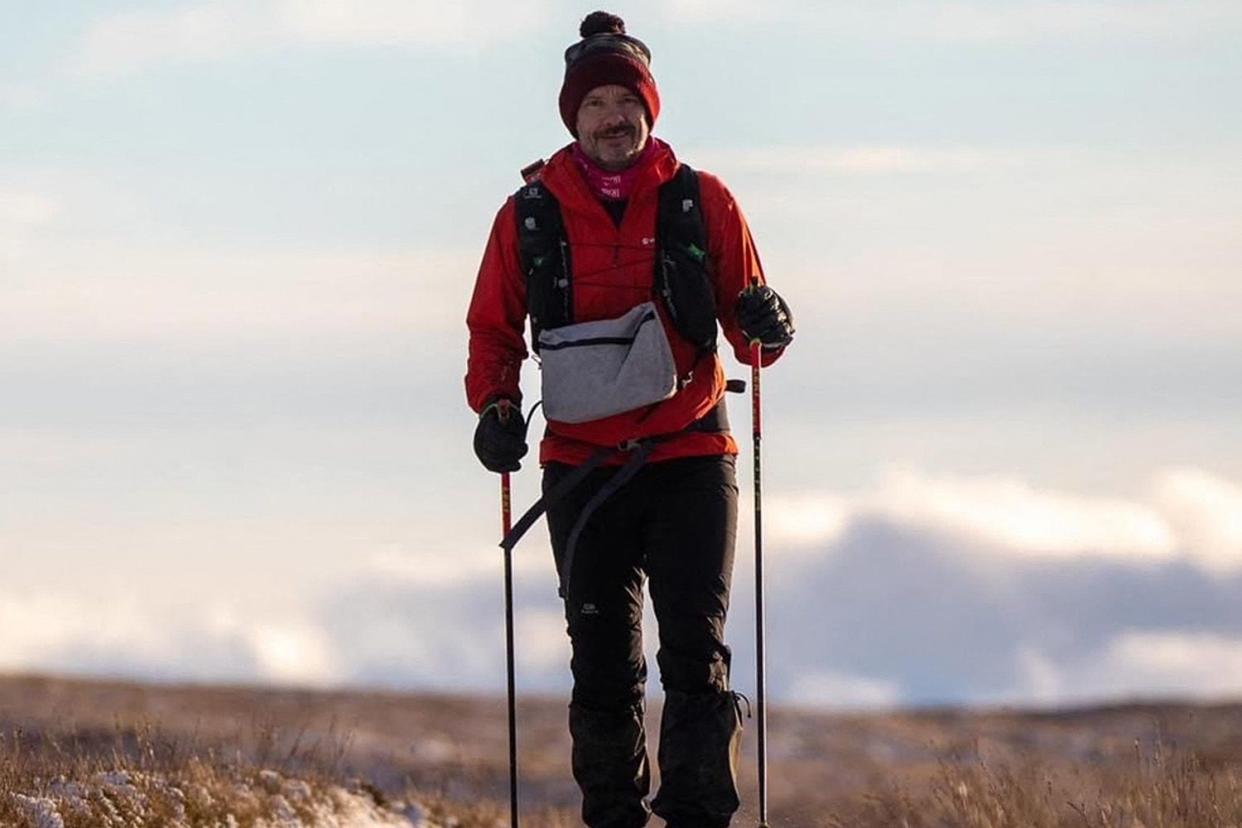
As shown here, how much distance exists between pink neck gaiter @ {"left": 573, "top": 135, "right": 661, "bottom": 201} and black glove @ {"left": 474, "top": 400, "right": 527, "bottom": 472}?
945 millimetres

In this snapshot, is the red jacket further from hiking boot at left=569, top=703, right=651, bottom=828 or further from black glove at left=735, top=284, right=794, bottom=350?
hiking boot at left=569, top=703, right=651, bottom=828

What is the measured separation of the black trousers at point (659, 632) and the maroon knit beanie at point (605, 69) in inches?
57.5

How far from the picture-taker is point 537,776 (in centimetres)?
1780

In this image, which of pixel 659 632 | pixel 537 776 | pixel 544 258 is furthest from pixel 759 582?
pixel 537 776

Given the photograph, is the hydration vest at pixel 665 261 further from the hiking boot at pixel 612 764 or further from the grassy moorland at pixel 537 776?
the grassy moorland at pixel 537 776

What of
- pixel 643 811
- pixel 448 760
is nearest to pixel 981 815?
pixel 643 811

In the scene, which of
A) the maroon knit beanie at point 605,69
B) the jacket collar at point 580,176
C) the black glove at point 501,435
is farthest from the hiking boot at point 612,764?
the maroon knit beanie at point 605,69

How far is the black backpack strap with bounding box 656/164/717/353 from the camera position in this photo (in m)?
8.27

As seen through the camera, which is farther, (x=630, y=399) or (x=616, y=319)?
(x=616, y=319)

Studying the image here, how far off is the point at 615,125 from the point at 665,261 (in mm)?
576

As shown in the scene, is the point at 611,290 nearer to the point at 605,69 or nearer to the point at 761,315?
the point at 761,315

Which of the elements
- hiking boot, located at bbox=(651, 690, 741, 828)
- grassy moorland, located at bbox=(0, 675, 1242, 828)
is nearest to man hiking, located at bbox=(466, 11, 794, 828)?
hiking boot, located at bbox=(651, 690, 741, 828)

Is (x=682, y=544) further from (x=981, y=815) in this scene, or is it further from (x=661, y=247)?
(x=981, y=815)

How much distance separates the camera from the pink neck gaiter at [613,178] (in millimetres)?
8328
